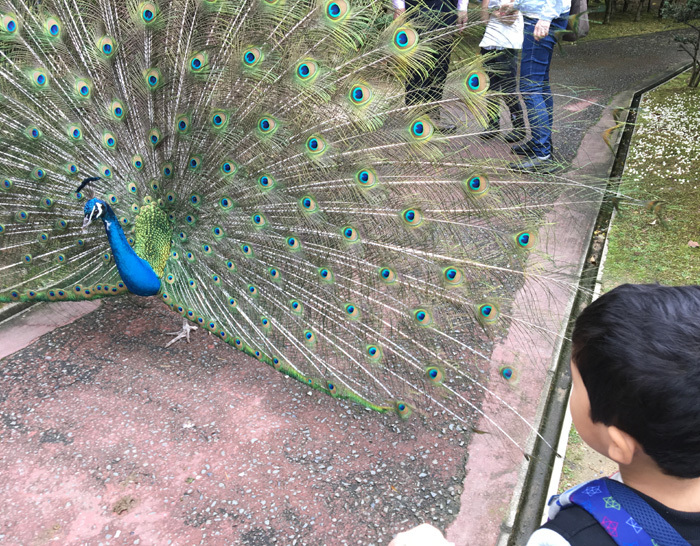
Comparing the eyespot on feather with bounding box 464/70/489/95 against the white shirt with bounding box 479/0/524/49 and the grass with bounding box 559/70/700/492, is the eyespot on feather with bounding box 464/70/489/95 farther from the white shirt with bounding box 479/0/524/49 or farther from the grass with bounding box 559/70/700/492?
the grass with bounding box 559/70/700/492

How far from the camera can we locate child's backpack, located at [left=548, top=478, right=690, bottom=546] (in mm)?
740

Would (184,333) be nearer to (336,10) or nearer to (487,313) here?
(487,313)

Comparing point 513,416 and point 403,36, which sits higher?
point 403,36

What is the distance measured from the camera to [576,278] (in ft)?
7.04

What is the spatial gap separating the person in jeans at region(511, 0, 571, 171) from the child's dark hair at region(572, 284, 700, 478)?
1.24 metres

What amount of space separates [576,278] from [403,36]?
116cm

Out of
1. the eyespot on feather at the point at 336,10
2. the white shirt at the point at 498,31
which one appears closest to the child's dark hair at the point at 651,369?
the white shirt at the point at 498,31

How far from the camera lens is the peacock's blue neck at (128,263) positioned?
7.90 ft

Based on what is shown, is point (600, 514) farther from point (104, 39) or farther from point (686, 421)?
point (104, 39)

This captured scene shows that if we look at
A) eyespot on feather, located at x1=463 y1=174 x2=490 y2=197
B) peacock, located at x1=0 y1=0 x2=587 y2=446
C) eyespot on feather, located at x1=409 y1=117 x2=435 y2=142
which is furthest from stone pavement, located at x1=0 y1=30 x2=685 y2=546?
eyespot on feather, located at x1=409 y1=117 x2=435 y2=142

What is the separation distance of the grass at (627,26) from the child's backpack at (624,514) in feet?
32.5

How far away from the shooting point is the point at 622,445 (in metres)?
0.80

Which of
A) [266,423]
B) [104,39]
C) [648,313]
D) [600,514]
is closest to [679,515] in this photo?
[600,514]

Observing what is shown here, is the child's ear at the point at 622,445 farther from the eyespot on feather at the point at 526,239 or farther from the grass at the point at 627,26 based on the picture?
the grass at the point at 627,26
